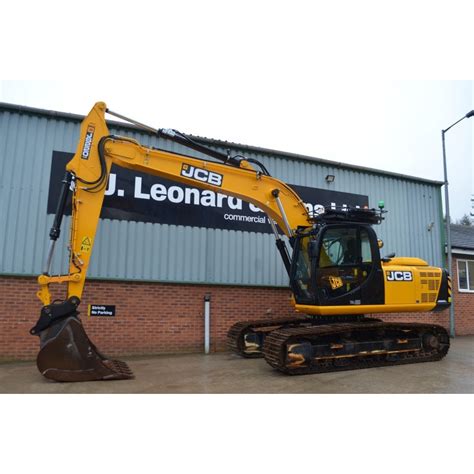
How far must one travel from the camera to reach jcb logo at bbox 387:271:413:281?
7.99 meters

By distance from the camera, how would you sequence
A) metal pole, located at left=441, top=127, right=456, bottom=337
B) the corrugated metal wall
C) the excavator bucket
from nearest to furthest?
1. the excavator bucket
2. the corrugated metal wall
3. metal pole, located at left=441, top=127, right=456, bottom=337

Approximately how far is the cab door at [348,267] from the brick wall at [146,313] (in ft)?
9.79

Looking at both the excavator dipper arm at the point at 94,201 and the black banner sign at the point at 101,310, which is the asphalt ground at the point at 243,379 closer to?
the excavator dipper arm at the point at 94,201

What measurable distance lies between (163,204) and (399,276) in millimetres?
5687

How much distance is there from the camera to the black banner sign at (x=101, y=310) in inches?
346

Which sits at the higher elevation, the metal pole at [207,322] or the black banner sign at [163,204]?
the black banner sign at [163,204]

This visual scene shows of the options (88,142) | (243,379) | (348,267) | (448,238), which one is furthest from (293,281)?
(448,238)

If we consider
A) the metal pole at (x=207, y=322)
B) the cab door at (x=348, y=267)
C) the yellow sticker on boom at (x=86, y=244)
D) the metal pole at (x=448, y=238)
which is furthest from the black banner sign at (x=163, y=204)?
the metal pole at (x=448, y=238)

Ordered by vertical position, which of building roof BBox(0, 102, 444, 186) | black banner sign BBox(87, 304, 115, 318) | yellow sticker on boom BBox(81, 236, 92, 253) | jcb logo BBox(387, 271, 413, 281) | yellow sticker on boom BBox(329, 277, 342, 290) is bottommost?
black banner sign BBox(87, 304, 115, 318)

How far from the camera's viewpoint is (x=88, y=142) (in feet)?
22.7

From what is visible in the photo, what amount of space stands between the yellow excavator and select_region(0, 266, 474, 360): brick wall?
3.68ft

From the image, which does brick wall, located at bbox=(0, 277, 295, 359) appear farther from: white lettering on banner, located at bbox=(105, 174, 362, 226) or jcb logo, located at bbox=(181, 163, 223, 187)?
jcb logo, located at bbox=(181, 163, 223, 187)

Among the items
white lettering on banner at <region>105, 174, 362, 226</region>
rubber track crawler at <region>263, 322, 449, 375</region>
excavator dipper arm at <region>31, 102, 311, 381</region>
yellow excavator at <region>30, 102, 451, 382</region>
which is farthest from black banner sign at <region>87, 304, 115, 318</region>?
rubber track crawler at <region>263, 322, 449, 375</region>

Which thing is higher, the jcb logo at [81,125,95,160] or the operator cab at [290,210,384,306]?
the jcb logo at [81,125,95,160]
